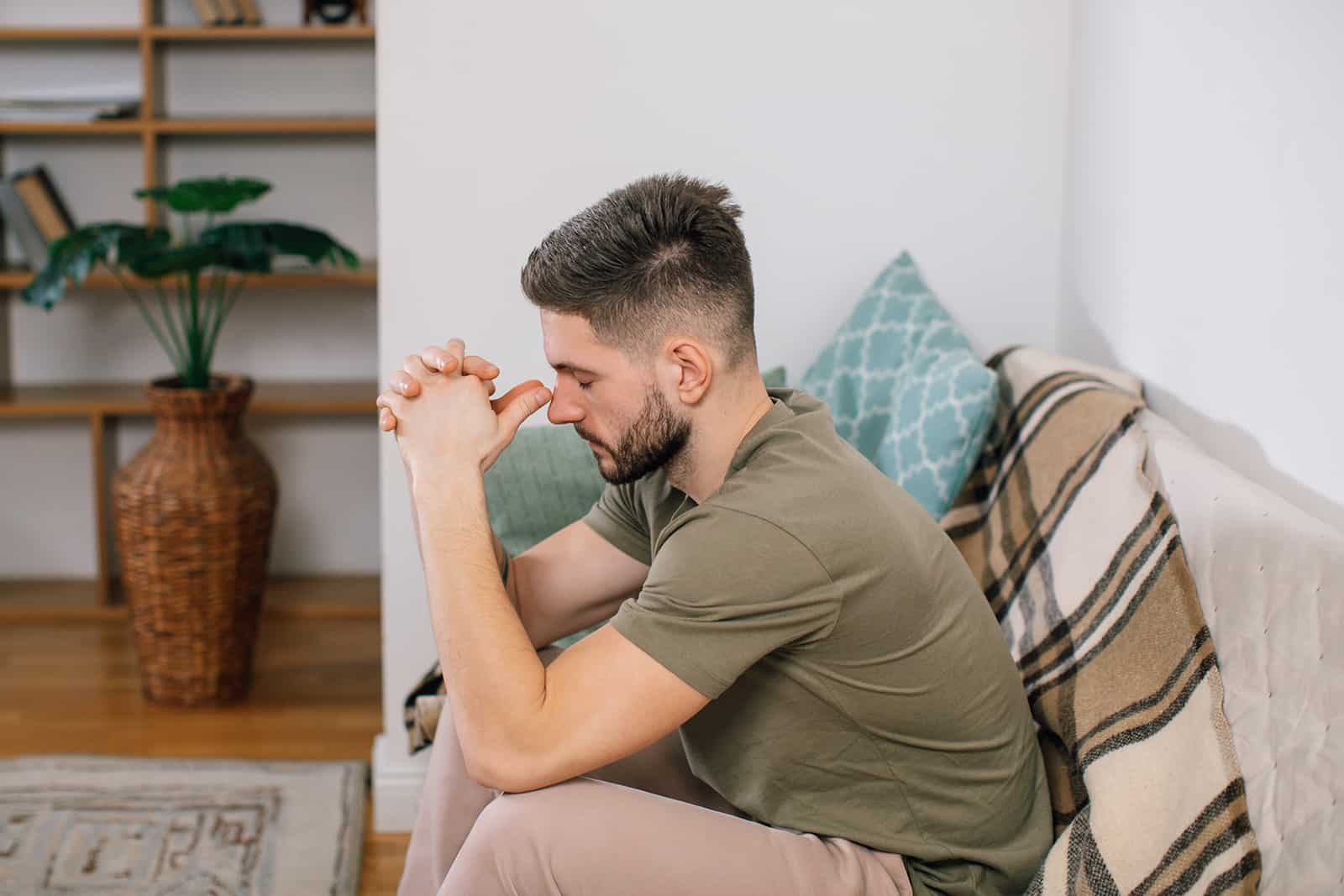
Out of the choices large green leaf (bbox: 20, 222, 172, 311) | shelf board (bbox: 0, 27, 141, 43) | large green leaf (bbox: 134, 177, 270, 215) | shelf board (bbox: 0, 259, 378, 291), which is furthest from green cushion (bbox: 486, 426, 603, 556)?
shelf board (bbox: 0, 27, 141, 43)

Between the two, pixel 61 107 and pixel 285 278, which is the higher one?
pixel 61 107

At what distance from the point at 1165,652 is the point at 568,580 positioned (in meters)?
0.70

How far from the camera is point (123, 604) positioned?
340 cm

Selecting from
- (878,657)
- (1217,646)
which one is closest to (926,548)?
(878,657)

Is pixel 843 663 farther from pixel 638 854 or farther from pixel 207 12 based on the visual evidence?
pixel 207 12

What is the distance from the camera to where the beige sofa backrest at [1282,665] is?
107cm

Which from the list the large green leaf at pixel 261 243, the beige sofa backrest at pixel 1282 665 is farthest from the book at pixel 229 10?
the beige sofa backrest at pixel 1282 665

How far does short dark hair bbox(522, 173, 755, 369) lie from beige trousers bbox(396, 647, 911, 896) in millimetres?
439

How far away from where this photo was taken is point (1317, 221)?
1.30 m

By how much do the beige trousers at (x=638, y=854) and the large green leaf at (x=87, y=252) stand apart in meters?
1.96

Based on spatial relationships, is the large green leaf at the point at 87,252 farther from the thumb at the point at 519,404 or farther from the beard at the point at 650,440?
the beard at the point at 650,440

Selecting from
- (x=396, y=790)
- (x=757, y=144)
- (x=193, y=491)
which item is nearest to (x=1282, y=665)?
(x=757, y=144)

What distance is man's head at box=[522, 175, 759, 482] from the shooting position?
126cm

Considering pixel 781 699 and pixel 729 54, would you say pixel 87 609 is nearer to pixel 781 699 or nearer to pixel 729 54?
pixel 729 54
